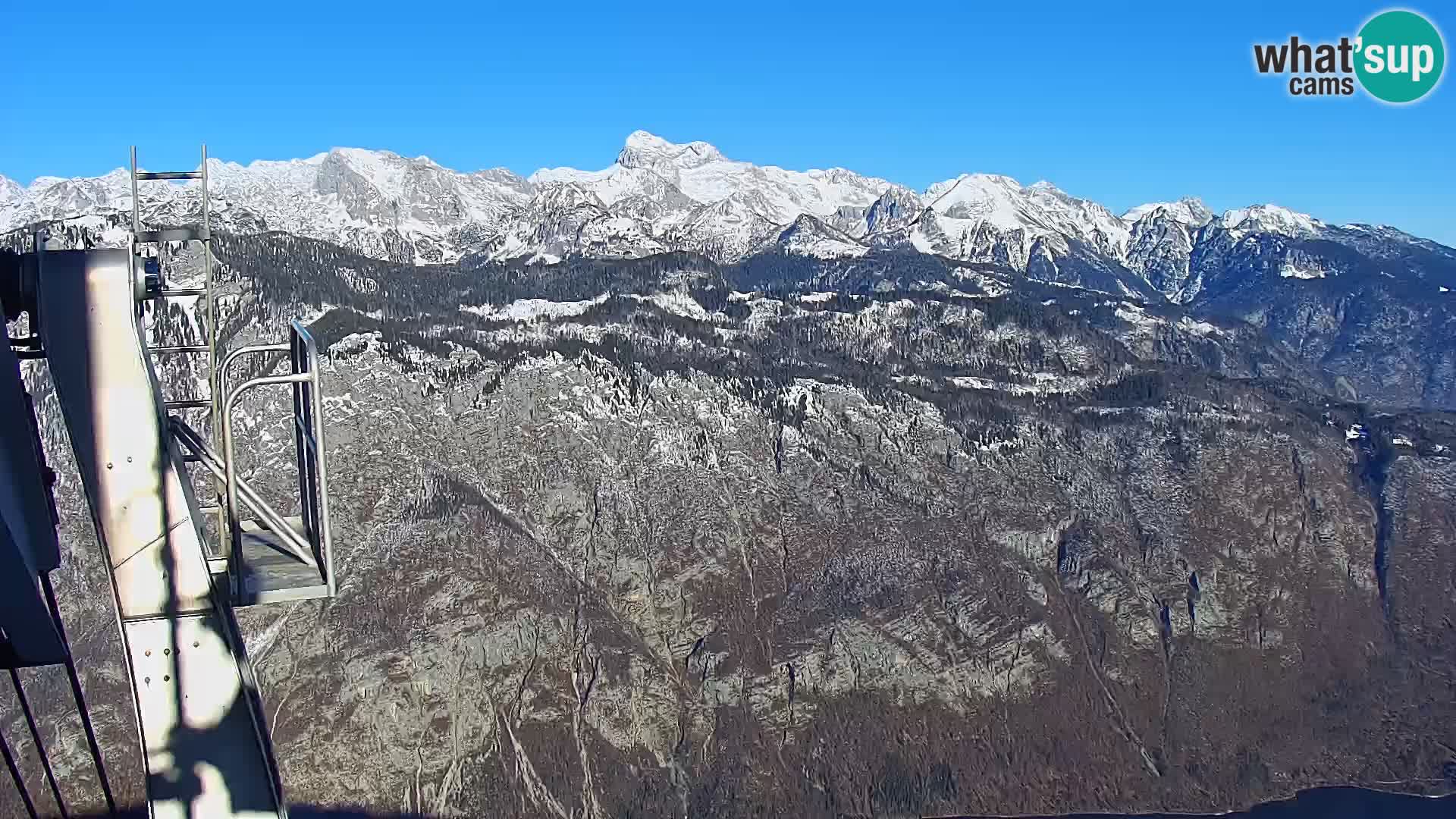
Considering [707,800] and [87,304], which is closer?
[87,304]

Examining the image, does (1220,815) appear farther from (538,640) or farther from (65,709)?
(65,709)

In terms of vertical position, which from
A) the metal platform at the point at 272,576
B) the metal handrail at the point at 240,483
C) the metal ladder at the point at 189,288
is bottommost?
the metal platform at the point at 272,576

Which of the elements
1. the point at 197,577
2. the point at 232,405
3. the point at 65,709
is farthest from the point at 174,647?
the point at 65,709

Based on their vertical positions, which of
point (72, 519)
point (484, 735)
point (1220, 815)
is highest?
point (72, 519)

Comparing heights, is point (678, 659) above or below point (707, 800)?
above

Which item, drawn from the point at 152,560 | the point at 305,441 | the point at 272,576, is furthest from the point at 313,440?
the point at 152,560

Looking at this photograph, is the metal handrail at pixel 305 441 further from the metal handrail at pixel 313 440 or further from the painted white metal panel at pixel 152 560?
the painted white metal panel at pixel 152 560

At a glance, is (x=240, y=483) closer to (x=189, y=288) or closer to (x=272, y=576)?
(x=272, y=576)

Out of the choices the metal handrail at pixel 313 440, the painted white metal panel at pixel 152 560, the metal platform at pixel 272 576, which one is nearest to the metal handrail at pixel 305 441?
the metal handrail at pixel 313 440
